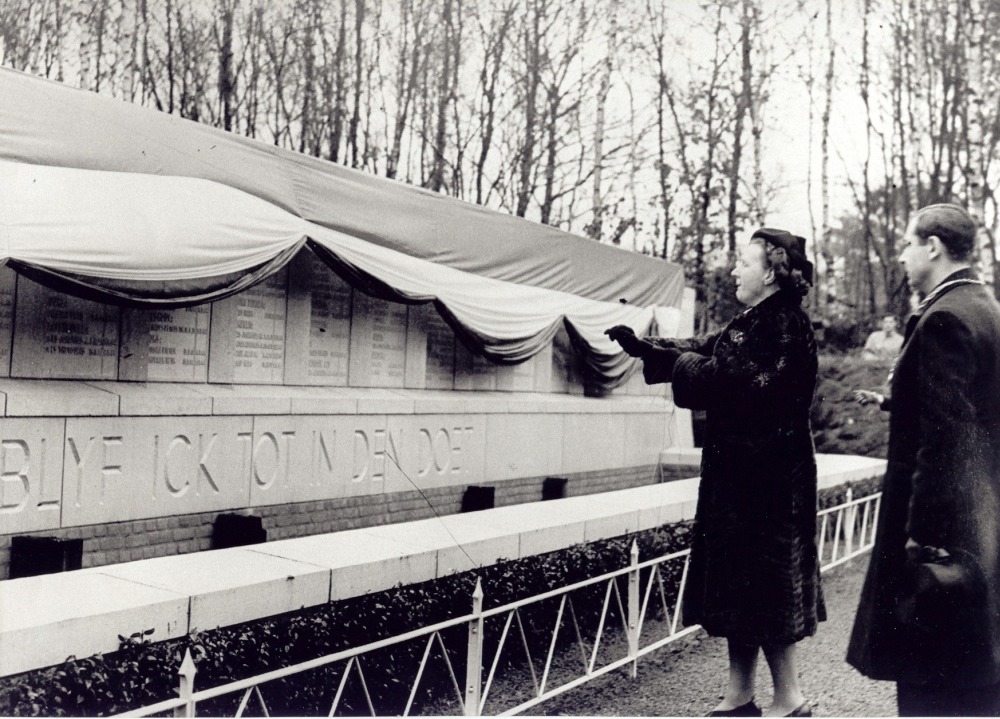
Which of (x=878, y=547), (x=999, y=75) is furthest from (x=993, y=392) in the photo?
(x=999, y=75)

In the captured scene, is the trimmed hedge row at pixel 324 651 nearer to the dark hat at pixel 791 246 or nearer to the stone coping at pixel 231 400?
the stone coping at pixel 231 400

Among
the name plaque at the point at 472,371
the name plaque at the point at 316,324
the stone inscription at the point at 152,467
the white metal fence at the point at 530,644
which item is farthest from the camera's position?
the name plaque at the point at 472,371

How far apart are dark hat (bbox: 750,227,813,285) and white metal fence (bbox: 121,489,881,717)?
72.8 inches

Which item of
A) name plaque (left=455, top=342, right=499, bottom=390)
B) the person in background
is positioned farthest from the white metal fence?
the person in background

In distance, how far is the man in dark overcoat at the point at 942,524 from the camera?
8.18 ft

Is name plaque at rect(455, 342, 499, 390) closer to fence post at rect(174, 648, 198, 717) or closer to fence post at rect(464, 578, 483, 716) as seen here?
fence post at rect(464, 578, 483, 716)

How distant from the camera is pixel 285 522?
22.2 ft

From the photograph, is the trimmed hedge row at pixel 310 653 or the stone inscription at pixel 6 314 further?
the stone inscription at pixel 6 314

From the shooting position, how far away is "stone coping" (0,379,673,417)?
5219mm

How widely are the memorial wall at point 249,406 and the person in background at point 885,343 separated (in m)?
8.14

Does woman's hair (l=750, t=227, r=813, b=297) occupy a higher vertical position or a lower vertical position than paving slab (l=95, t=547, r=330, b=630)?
higher

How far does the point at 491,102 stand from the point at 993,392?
8.70m

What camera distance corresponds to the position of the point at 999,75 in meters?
9.41

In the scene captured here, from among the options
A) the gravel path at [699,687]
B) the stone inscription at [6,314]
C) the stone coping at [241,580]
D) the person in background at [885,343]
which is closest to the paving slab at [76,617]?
the stone coping at [241,580]
